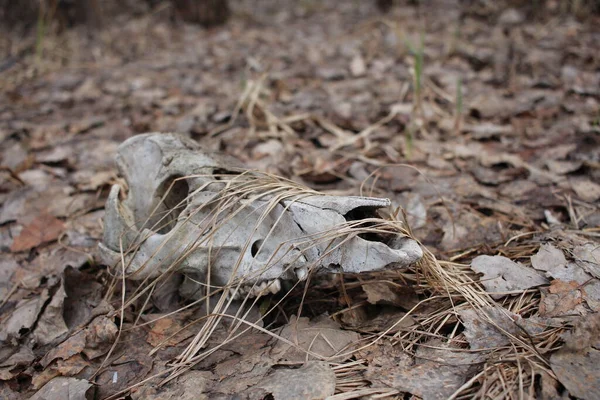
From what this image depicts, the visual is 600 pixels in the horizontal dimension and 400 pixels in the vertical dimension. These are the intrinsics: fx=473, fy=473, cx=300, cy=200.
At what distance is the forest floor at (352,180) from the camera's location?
1572mm

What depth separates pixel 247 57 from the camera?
5145mm

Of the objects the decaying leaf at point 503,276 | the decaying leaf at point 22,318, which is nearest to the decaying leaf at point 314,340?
the decaying leaf at point 503,276

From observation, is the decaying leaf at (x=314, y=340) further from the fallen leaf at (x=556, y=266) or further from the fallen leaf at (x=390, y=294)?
the fallen leaf at (x=556, y=266)

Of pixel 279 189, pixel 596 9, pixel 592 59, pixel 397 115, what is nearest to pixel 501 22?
pixel 596 9

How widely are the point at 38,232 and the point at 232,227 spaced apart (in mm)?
1378

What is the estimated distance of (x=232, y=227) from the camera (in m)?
1.86

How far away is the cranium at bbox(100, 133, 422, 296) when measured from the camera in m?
1.65

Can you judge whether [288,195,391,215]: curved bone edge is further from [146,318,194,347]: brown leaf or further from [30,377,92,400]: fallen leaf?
[30,377,92,400]: fallen leaf

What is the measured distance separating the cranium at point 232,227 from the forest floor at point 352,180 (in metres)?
0.22

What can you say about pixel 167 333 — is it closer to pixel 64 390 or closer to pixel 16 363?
pixel 64 390

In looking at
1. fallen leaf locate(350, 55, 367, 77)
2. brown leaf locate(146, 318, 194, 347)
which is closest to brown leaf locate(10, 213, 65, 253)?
brown leaf locate(146, 318, 194, 347)

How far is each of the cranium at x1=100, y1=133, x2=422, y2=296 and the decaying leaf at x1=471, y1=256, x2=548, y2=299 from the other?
1.33ft

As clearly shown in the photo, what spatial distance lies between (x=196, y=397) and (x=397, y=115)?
2717 mm

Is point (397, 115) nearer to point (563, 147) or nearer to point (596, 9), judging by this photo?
point (563, 147)
